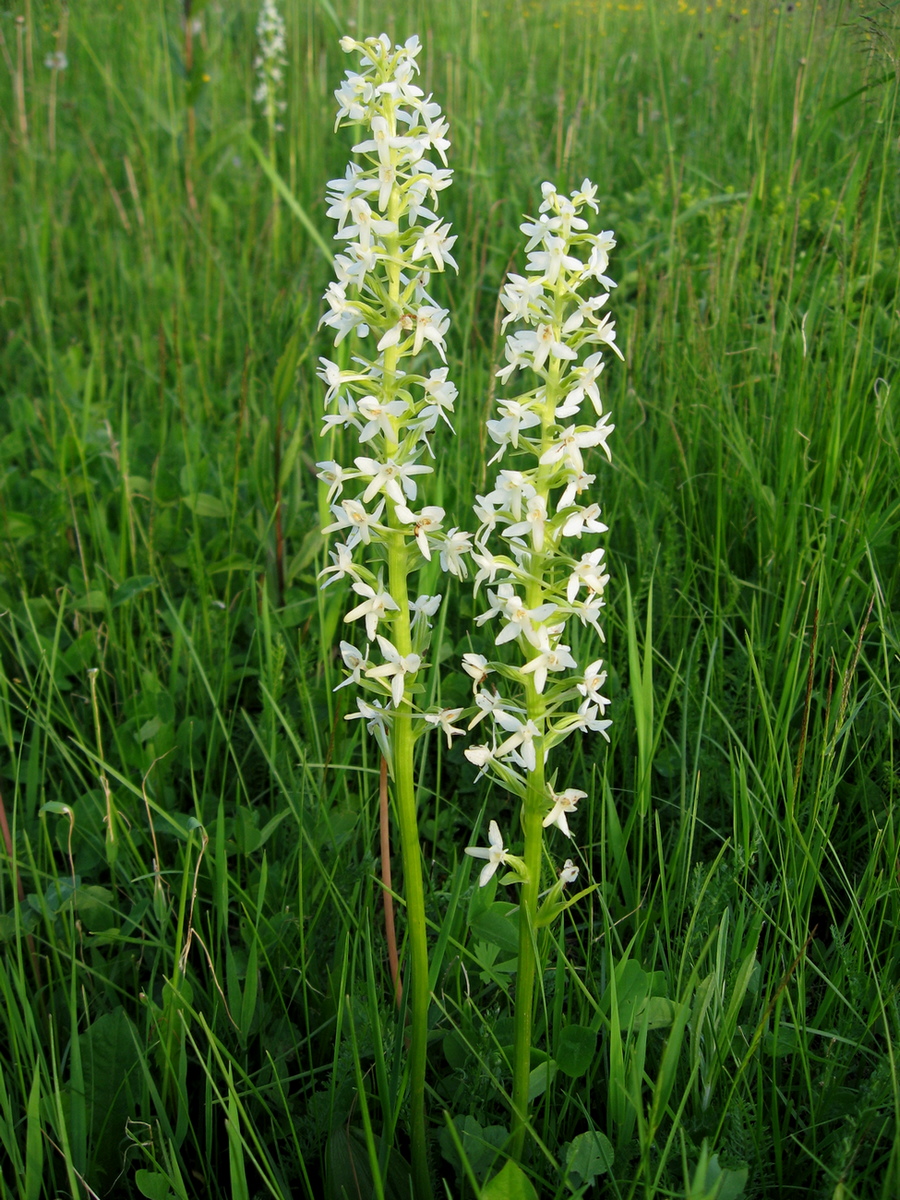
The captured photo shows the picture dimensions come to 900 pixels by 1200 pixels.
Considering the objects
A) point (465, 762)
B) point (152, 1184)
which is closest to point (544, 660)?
point (152, 1184)

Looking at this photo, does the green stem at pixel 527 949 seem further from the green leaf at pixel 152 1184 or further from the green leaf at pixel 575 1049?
the green leaf at pixel 152 1184

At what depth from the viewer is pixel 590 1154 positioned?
126 cm

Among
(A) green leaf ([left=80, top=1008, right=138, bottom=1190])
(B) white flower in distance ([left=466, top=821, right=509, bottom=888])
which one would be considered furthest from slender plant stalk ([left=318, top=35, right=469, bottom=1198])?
(A) green leaf ([left=80, top=1008, right=138, bottom=1190])

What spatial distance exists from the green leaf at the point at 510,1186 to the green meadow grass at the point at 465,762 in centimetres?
5

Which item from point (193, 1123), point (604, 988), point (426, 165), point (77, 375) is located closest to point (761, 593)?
point (604, 988)

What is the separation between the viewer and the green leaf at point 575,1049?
4.40 feet

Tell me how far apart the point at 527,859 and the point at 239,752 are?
1138 mm

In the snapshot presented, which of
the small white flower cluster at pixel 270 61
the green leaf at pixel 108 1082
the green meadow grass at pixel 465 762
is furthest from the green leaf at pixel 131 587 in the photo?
the small white flower cluster at pixel 270 61

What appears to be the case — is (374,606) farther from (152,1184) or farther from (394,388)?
(152,1184)

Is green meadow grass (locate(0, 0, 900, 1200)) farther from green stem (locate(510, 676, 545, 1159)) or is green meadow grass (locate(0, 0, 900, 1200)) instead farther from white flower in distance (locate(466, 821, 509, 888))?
white flower in distance (locate(466, 821, 509, 888))

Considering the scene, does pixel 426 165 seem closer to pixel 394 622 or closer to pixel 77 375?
pixel 394 622

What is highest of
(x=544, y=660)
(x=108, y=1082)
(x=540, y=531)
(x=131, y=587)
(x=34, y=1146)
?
(x=540, y=531)

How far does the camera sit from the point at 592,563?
1.15m

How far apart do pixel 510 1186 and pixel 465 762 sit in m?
1.00
